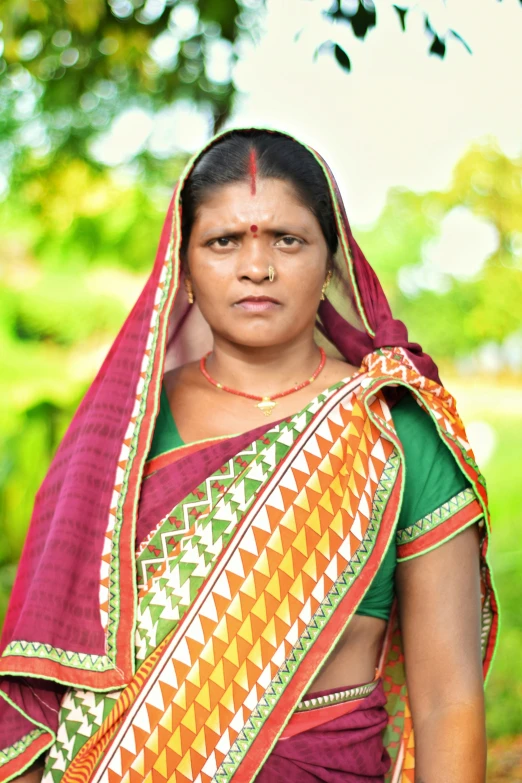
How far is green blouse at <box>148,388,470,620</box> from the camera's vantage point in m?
1.98

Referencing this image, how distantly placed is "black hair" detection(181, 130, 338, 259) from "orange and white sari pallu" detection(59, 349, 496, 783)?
437 millimetres

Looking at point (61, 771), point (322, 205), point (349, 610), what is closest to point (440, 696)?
point (349, 610)

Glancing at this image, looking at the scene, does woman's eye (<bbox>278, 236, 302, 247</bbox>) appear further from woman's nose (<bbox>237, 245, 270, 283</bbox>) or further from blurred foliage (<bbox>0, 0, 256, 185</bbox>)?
blurred foliage (<bbox>0, 0, 256, 185</bbox>)

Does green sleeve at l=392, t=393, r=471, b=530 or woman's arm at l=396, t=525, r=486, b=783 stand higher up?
green sleeve at l=392, t=393, r=471, b=530

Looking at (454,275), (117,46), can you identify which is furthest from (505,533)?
(117,46)

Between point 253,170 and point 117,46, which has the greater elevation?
Answer: point 117,46

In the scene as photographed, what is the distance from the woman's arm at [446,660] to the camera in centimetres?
188

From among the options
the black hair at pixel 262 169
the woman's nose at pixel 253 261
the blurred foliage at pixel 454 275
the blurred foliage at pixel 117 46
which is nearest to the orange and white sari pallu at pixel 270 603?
the woman's nose at pixel 253 261

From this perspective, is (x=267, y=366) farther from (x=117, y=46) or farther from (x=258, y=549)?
(x=117, y=46)

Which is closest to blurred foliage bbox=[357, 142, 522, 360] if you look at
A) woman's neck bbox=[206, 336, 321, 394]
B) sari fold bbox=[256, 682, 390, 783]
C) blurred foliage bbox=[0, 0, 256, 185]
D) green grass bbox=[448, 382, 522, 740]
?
green grass bbox=[448, 382, 522, 740]

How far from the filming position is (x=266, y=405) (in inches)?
86.3

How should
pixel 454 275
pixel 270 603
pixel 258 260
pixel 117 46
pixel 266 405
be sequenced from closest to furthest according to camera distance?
pixel 270 603, pixel 258 260, pixel 266 405, pixel 117 46, pixel 454 275

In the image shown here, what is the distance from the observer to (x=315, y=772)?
1.82 meters

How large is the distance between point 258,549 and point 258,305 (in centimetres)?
55
